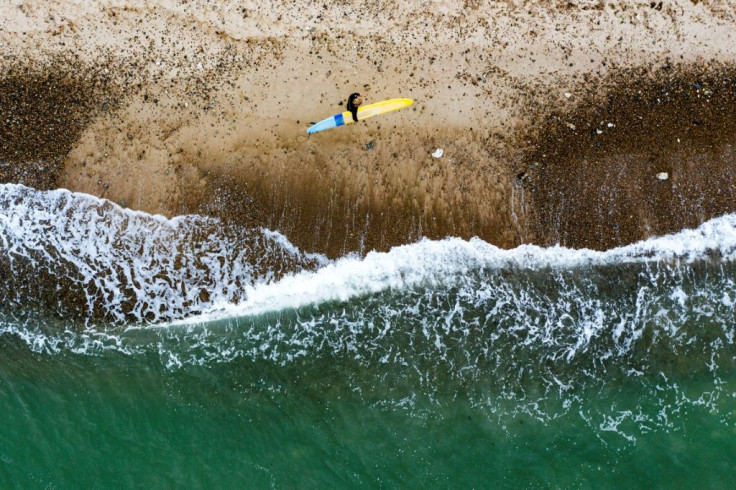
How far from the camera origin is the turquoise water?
947cm

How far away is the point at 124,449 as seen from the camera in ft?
31.4

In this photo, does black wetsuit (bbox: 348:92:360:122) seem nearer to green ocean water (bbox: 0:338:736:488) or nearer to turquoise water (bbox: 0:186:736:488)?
turquoise water (bbox: 0:186:736:488)

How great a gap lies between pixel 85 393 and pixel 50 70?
578 centimetres

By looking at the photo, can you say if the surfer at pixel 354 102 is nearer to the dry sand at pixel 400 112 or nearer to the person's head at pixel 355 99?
the person's head at pixel 355 99

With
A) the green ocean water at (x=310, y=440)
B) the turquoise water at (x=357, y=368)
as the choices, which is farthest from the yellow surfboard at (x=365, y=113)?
the green ocean water at (x=310, y=440)

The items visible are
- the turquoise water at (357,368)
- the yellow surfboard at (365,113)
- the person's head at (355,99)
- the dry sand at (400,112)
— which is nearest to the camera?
the person's head at (355,99)

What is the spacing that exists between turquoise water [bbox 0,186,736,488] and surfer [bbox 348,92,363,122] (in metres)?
2.59

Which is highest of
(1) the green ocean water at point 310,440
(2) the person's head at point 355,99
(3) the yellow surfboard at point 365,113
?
(2) the person's head at point 355,99

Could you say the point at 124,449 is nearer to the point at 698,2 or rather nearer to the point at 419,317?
the point at 419,317

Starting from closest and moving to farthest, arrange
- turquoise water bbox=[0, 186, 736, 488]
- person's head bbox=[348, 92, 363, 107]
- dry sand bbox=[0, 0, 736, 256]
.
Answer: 1. person's head bbox=[348, 92, 363, 107]
2. dry sand bbox=[0, 0, 736, 256]
3. turquoise water bbox=[0, 186, 736, 488]

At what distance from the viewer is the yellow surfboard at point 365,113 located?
29.8 feet

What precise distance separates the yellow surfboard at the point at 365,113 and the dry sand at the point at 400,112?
0.50 feet

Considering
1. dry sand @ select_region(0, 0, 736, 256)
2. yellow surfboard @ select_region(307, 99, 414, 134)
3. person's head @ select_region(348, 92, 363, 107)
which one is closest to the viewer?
person's head @ select_region(348, 92, 363, 107)

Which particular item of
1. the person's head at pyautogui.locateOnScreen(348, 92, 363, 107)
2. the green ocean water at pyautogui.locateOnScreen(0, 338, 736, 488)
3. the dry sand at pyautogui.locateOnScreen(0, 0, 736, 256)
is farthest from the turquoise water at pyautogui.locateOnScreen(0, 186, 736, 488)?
the person's head at pyautogui.locateOnScreen(348, 92, 363, 107)
